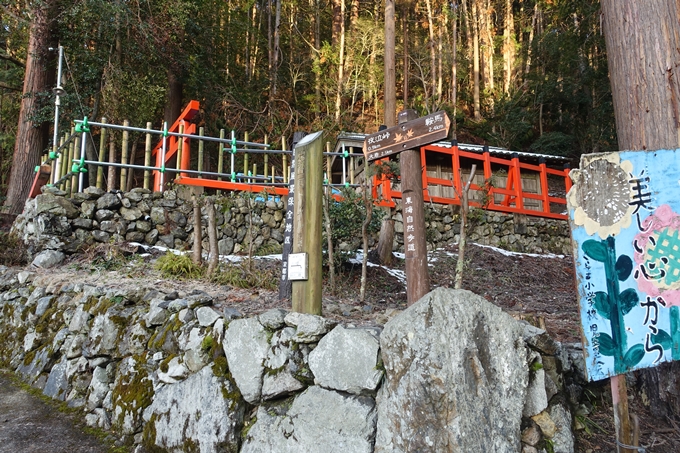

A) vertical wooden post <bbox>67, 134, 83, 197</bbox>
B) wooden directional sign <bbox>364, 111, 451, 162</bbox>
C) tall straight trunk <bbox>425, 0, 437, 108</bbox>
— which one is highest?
tall straight trunk <bbox>425, 0, 437, 108</bbox>

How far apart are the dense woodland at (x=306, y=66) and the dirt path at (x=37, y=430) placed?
338 inches

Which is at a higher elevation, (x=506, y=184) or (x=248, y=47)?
(x=248, y=47)

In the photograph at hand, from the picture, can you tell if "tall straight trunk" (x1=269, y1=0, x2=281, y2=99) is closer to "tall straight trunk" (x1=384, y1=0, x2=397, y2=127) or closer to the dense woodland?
the dense woodland

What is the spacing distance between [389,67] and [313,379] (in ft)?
22.6

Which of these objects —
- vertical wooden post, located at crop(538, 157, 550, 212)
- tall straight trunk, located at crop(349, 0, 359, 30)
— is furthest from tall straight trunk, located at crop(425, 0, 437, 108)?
vertical wooden post, located at crop(538, 157, 550, 212)

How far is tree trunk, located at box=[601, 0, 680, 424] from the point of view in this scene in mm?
3242

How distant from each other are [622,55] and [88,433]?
17.7 ft

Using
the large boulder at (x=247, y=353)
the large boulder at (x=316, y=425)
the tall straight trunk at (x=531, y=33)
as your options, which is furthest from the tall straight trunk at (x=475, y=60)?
the large boulder at (x=316, y=425)

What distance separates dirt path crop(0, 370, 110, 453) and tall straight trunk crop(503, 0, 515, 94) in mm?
23701

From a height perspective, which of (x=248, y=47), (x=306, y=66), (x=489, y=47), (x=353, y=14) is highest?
(x=353, y=14)

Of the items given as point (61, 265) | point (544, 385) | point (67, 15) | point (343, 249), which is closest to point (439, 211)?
point (343, 249)

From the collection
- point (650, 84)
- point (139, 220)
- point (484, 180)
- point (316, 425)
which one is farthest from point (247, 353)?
point (484, 180)

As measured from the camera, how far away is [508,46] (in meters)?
24.4

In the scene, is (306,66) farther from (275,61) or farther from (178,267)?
(178,267)
